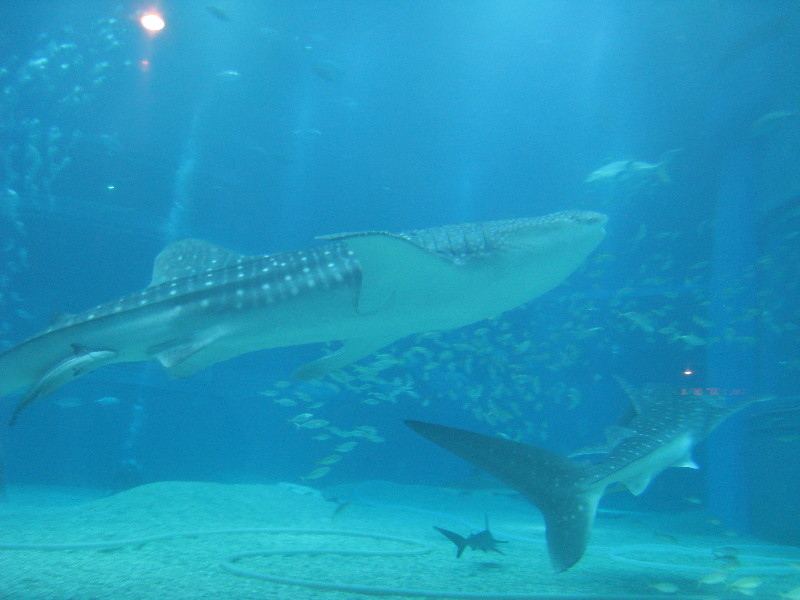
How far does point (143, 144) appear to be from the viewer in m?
14.0

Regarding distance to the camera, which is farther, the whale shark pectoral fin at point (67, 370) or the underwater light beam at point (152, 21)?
the underwater light beam at point (152, 21)

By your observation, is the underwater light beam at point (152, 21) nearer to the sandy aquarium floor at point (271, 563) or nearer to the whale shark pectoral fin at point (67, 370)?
the sandy aquarium floor at point (271, 563)

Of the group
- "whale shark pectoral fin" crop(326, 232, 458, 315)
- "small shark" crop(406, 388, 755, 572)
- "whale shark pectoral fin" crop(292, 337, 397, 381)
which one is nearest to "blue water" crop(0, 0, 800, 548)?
"whale shark pectoral fin" crop(292, 337, 397, 381)

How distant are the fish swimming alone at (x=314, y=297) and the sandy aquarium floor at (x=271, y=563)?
1545mm

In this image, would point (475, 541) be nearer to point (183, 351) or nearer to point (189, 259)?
point (183, 351)

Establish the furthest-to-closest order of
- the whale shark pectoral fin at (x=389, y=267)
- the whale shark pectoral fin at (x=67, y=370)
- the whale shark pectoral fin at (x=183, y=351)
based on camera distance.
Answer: the whale shark pectoral fin at (x=183, y=351) → the whale shark pectoral fin at (x=389, y=267) → the whale shark pectoral fin at (x=67, y=370)

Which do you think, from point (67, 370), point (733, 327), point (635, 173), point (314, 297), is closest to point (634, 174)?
point (635, 173)

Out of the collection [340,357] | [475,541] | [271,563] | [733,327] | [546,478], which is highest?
[733,327]

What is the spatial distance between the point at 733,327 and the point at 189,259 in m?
15.6

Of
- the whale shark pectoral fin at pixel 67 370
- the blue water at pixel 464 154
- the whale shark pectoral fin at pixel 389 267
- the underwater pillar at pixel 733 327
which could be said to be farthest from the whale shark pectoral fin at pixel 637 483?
the underwater pillar at pixel 733 327

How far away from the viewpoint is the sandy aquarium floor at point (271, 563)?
296 centimetres

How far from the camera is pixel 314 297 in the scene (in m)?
3.49

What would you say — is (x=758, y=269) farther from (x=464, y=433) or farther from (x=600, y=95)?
(x=464, y=433)

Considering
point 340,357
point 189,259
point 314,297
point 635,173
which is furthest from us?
point 635,173
